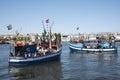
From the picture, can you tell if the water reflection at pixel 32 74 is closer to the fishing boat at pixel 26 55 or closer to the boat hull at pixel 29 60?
the boat hull at pixel 29 60

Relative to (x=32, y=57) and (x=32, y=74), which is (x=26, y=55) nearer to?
(x=32, y=57)

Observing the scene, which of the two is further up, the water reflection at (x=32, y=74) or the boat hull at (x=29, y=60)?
the boat hull at (x=29, y=60)

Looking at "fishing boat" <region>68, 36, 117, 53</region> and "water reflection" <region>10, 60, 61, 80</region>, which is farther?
"fishing boat" <region>68, 36, 117, 53</region>

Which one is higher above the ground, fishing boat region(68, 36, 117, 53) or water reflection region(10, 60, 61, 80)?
fishing boat region(68, 36, 117, 53)

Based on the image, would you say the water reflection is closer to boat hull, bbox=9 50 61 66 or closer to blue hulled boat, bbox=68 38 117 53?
boat hull, bbox=9 50 61 66

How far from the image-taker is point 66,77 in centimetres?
3588

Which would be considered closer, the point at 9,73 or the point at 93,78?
the point at 93,78

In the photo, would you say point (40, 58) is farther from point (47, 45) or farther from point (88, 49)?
point (88, 49)

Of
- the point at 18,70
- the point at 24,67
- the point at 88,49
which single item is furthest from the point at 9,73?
the point at 88,49

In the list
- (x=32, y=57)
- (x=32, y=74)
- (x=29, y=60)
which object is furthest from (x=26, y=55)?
(x=32, y=74)

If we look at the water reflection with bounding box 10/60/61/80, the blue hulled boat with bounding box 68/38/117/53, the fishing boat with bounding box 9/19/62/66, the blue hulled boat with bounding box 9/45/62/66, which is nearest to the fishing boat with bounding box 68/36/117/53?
the blue hulled boat with bounding box 68/38/117/53

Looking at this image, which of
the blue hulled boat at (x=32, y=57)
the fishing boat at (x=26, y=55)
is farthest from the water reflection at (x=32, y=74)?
the fishing boat at (x=26, y=55)

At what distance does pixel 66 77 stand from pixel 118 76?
7.33 meters

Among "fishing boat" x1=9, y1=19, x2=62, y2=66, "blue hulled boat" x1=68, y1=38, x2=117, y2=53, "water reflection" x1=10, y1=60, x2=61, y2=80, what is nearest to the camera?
"water reflection" x1=10, y1=60, x2=61, y2=80
